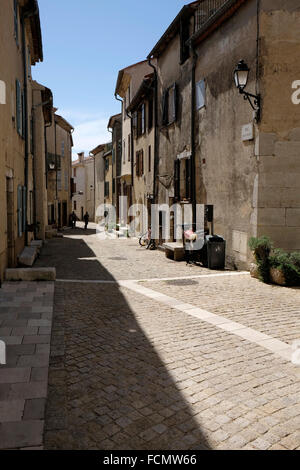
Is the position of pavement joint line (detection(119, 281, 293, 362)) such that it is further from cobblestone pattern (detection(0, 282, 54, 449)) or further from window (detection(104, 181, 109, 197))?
window (detection(104, 181, 109, 197))

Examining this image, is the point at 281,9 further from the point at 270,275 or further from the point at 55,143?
the point at 55,143

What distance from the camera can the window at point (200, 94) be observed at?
45.0 ft

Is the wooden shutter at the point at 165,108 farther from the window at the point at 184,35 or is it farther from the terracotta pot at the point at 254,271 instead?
the terracotta pot at the point at 254,271

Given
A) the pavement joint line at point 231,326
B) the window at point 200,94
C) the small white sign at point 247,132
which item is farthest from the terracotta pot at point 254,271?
the window at point 200,94

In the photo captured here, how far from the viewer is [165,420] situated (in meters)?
3.51

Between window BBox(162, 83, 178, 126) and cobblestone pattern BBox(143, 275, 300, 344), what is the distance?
8.87 meters

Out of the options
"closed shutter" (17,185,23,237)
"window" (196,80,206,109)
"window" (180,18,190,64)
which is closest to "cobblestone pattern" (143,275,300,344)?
"closed shutter" (17,185,23,237)

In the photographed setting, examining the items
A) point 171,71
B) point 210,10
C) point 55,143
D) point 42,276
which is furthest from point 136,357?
point 55,143

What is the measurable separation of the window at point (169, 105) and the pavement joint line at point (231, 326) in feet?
33.2

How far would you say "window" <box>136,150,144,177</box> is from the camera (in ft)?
75.5

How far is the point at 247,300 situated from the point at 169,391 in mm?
4274

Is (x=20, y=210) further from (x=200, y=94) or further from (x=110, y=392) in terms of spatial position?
(x=110, y=392)

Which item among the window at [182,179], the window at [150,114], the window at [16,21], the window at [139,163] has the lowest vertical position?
the window at [182,179]
